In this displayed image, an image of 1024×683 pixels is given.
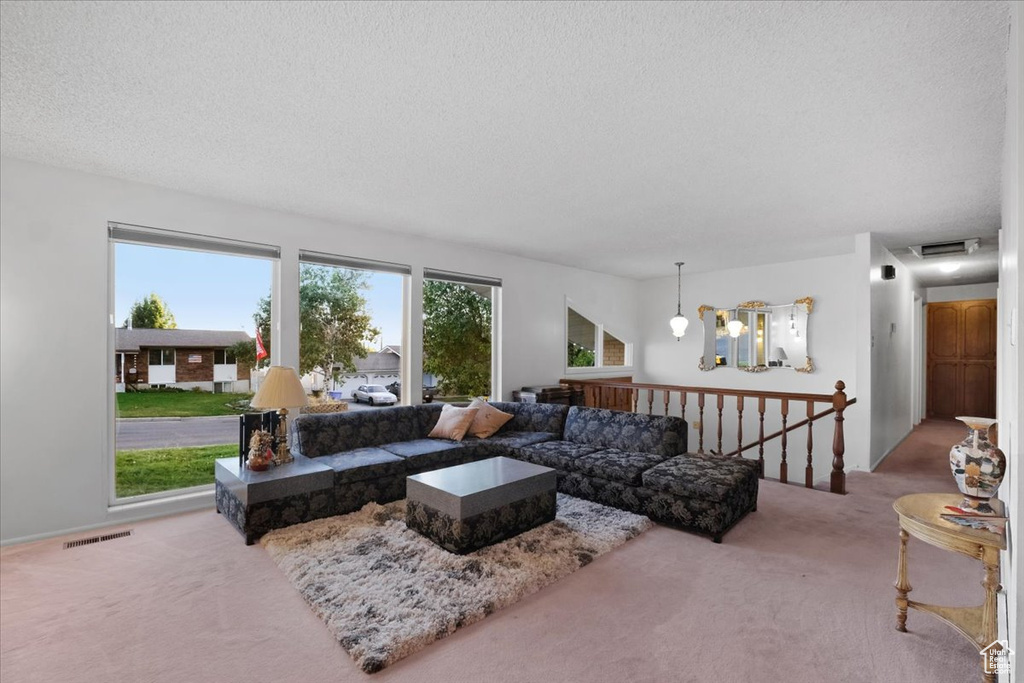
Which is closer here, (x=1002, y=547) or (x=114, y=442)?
(x=1002, y=547)

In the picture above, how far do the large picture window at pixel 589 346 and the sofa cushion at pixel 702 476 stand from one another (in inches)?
133

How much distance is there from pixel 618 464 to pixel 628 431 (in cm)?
59

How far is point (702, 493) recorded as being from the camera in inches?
120

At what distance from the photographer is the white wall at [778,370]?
5.74 metres

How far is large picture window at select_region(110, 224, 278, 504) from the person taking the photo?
3541 mm

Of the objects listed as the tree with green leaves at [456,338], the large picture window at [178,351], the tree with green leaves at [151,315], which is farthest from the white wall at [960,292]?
the tree with green leaves at [151,315]

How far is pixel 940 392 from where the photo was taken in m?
8.06

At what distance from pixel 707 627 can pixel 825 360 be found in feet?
16.5

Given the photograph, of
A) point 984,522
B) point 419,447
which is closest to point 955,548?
point 984,522

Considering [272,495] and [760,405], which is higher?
[760,405]

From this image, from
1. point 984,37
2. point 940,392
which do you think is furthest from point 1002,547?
point 940,392

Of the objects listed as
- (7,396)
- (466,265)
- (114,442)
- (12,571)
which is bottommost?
(12,571)

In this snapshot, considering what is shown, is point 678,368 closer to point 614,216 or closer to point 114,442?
point 614,216

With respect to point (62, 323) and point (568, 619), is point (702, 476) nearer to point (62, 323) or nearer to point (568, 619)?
point (568, 619)
